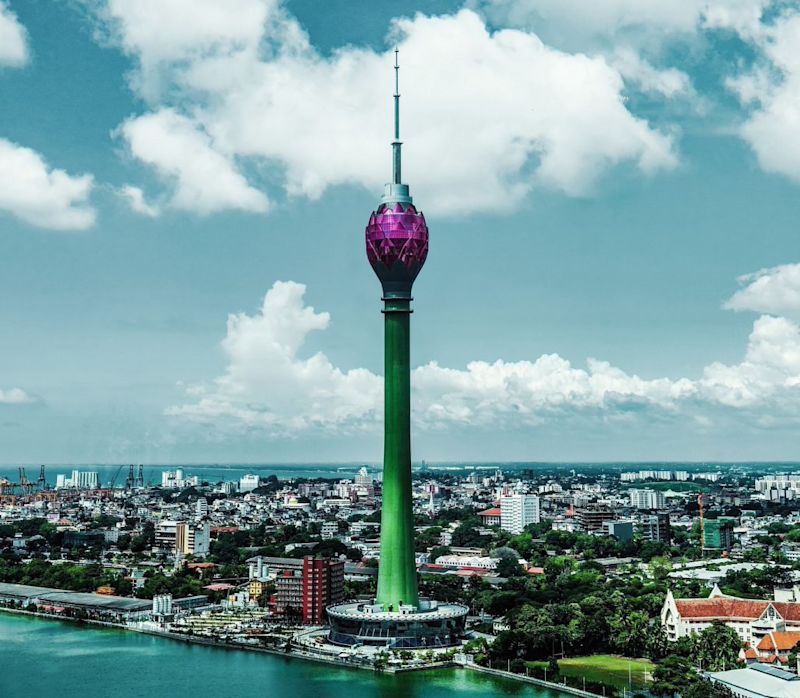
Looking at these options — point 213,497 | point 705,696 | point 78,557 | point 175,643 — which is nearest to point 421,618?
point 175,643

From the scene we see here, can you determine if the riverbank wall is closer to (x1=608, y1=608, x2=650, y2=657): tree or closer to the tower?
(x1=608, y1=608, x2=650, y2=657): tree

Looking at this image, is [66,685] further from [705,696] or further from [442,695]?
[705,696]

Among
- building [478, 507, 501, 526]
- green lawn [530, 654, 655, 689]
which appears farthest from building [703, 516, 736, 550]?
green lawn [530, 654, 655, 689]

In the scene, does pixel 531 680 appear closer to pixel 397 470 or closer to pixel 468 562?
pixel 397 470

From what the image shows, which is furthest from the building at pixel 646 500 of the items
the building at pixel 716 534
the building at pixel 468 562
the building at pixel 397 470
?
the building at pixel 397 470

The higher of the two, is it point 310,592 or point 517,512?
point 517,512

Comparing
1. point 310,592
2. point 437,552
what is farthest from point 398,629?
point 437,552
